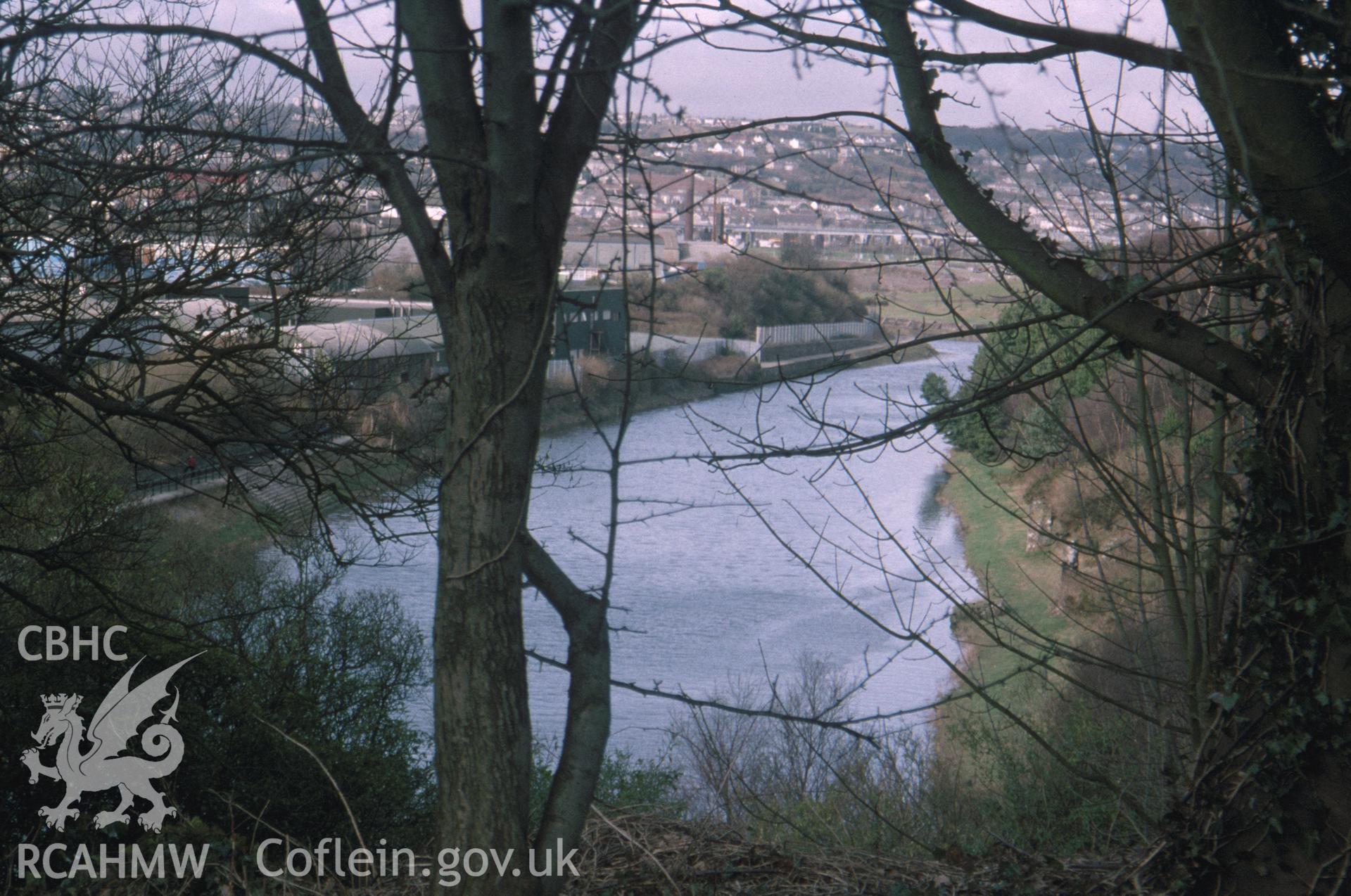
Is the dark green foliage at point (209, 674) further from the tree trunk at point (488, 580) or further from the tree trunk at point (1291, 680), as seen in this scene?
the tree trunk at point (1291, 680)

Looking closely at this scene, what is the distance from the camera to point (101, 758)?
18.9 feet

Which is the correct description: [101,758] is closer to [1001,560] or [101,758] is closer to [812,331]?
[812,331]

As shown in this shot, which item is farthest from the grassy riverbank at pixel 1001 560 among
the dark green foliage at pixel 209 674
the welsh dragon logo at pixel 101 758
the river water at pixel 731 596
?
the welsh dragon logo at pixel 101 758

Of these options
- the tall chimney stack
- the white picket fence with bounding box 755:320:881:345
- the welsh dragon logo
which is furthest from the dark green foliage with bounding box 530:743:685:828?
the tall chimney stack

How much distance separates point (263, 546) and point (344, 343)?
11.3 metres

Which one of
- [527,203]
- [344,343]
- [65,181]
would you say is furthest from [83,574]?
[527,203]

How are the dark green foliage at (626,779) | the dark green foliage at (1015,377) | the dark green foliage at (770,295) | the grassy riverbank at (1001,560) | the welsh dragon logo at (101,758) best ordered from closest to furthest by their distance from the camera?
the dark green foliage at (1015,377) → the dark green foliage at (770,295) → the welsh dragon logo at (101,758) → the dark green foliage at (626,779) → the grassy riverbank at (1001,560)

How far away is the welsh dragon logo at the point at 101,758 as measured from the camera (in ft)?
18.0

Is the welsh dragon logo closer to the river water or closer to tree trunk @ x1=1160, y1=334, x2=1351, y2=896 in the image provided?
tree trunk @ x1=1160, y1=334, x2=1351, y2=896

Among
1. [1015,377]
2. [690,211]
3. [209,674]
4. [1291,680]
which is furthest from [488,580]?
[209,674]

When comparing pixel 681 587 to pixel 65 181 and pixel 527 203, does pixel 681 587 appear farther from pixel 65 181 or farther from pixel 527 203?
pixel 527 203

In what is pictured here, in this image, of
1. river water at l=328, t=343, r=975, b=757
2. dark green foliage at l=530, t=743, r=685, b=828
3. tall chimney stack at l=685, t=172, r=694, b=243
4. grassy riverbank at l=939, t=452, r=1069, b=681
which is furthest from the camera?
grassy riverbank at l=939, t=452, r=1069, b=681

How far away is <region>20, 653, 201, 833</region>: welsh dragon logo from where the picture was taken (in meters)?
5.50

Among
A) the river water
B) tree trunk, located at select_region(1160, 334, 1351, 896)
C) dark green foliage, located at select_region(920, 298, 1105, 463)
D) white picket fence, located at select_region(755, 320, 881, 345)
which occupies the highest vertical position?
the river water
